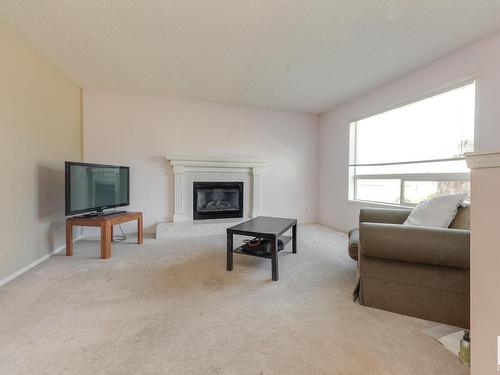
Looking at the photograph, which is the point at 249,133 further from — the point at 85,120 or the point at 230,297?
the point at 230,297

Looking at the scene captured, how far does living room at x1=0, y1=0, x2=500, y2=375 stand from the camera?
1240 millimetres

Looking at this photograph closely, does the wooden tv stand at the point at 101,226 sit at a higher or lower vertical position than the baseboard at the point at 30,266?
higher

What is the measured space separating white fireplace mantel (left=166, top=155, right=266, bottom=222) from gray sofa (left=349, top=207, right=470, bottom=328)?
2.77 metres

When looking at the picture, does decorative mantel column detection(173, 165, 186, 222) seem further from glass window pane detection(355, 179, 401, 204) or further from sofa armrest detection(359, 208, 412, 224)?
glass window pane detection(355, 179, 401, 204)

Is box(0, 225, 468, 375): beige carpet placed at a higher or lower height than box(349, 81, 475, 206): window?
lower

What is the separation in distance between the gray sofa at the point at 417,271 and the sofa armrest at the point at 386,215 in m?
0.46

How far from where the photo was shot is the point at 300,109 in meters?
4.44

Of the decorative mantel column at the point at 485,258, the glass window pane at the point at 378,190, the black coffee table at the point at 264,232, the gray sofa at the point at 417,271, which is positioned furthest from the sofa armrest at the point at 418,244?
the glass window pane at the point at 378,190

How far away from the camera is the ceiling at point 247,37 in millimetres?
1839

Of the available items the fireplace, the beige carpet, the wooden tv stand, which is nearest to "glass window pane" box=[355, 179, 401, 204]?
the beige carpet

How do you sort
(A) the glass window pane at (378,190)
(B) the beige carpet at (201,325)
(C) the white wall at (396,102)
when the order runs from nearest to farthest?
(B) the beige carpet at (201,325) → (C) the white wall at (396,102) → (A) the glass window pane at (378,190)

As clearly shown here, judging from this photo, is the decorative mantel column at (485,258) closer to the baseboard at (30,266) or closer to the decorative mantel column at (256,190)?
the baseboard at (30,266)

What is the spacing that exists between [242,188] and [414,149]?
2737 mm

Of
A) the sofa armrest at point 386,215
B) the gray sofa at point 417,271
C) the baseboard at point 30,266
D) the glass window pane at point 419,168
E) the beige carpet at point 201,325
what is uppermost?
the glass window pane at point 419,168
